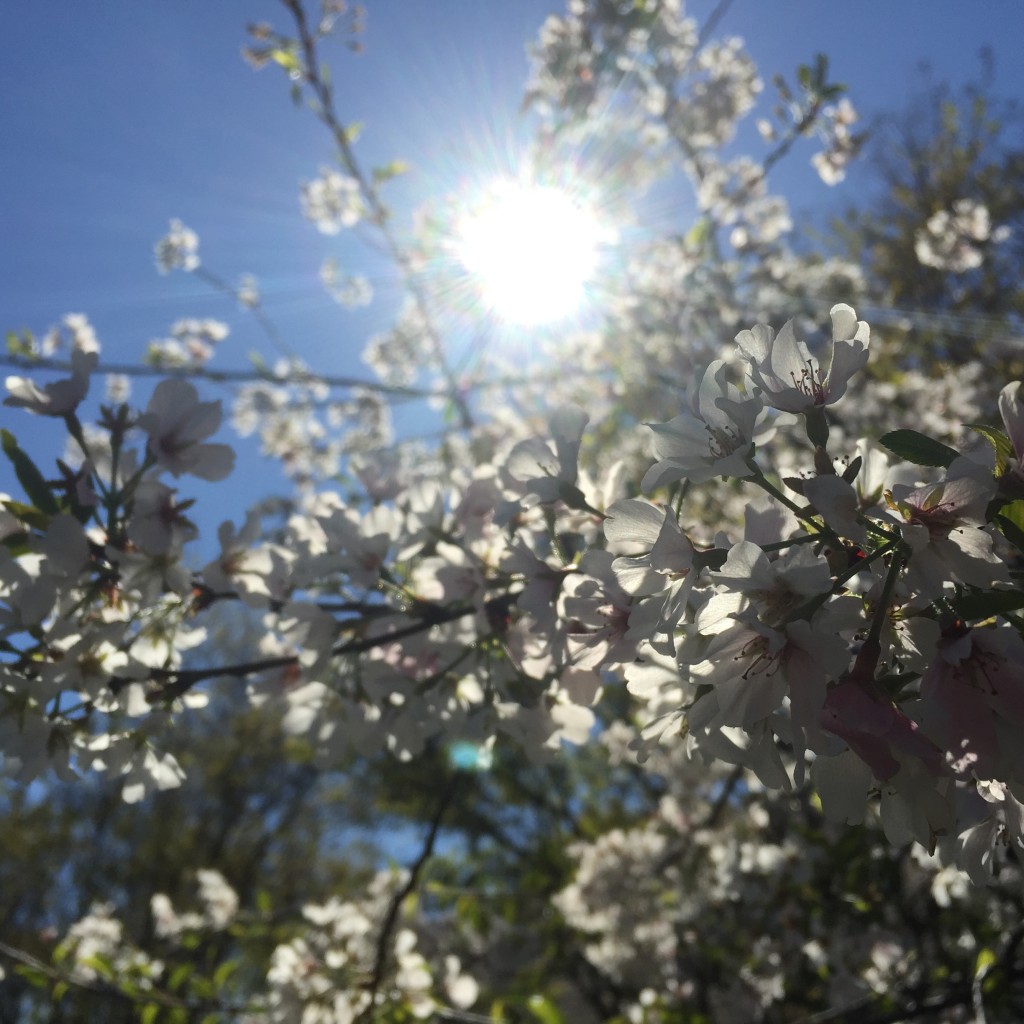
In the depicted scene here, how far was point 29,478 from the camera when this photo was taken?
131 cm

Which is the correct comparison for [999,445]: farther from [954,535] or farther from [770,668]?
[770,668]

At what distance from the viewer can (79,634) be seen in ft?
4.38

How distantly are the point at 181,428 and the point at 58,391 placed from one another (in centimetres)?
25

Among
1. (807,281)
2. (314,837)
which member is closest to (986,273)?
A: (807,281)

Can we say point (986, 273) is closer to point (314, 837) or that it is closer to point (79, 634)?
point (79, 634)

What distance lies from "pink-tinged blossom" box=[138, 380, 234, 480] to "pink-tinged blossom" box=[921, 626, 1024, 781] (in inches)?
50.0

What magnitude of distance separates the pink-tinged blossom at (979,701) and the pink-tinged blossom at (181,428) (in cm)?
127

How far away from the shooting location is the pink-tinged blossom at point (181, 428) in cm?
139

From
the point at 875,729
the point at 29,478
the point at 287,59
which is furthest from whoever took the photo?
the point at 287,59

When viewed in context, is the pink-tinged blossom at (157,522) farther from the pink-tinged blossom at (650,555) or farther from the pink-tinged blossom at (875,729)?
the pink-tinged blossom at (875,729)

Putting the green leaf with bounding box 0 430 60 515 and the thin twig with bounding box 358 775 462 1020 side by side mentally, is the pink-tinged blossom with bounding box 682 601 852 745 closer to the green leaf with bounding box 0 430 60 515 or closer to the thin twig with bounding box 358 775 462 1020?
the thin twig with bounding box 358 775 462 1020

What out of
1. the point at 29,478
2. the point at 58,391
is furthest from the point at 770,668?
the point at 58,391

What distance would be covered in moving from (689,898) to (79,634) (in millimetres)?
3532

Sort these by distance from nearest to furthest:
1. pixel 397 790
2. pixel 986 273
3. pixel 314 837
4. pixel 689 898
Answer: pixel 689 898 → pixel 397 790 → pixel 986 273 → pixel 314 837
